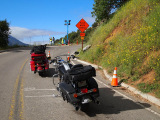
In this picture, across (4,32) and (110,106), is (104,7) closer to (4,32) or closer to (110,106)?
(110,106)

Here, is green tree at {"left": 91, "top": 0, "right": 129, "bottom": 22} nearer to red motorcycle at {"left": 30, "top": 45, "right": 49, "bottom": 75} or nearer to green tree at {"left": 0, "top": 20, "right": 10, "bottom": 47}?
red motorcycle at {"left": 30, "top": 45, "right": 49, "bottom": 75}

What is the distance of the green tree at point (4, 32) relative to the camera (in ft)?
96.8

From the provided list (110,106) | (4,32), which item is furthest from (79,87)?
(4,32)

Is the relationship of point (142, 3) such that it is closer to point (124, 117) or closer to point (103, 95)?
point (103, 95)

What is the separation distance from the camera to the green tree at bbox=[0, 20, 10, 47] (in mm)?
29516

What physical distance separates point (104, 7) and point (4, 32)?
20.5 meters

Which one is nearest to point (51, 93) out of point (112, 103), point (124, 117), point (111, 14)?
point (112, 103)

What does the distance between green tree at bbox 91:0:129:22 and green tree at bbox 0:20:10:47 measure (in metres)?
18.7

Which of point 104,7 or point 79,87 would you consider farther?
point 104,7

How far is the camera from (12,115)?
186 inches

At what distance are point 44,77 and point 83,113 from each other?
16.5 ft

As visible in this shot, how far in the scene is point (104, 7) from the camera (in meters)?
18.4

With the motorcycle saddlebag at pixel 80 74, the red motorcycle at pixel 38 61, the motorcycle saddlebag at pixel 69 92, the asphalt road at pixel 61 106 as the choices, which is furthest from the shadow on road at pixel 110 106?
the red motorcycle at pixel 38 61

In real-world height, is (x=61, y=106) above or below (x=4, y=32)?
below
